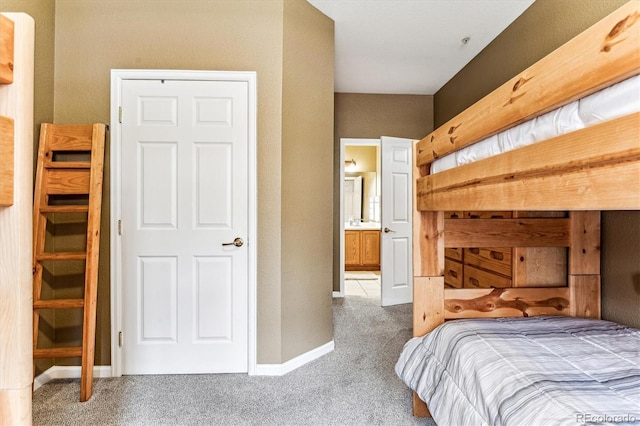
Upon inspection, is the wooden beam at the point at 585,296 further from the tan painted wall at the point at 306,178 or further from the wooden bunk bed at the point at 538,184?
the tan painted wall at the point at 306,178

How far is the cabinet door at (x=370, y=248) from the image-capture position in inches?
248

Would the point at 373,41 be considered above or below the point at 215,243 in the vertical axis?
above

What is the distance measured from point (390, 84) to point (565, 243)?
2.97m

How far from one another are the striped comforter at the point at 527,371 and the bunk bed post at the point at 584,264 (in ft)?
0.77

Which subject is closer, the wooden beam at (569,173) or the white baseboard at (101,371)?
the wooden beam at (569,173)

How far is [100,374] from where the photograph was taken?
230 centimetres

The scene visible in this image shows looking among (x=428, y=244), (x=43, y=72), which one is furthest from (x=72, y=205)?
(x=428, y=244)

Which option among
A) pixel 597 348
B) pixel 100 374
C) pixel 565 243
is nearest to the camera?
pixel 597 348

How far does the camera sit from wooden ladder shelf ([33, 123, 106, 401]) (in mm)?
2051

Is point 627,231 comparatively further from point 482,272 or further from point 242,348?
point 242,348

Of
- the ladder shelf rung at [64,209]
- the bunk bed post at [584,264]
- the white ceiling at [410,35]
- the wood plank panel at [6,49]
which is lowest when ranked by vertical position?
the bunk bed post at [584,264]

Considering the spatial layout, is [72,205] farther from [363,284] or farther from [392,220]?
[363,284]

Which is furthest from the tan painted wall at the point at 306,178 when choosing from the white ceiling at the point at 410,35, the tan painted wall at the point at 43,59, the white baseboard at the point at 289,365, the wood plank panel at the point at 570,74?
the tan painted wall at the point at 43,59

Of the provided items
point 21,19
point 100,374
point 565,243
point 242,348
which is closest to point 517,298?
point 565,243
